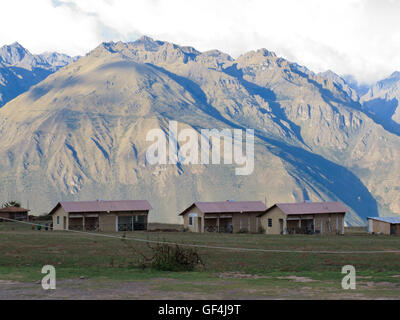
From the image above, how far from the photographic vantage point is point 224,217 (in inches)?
3302

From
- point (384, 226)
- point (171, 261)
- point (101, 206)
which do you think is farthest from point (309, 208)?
point (171, 261)

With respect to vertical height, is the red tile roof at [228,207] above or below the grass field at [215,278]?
above

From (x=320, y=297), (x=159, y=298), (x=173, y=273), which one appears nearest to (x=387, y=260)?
(x=173, y=273)

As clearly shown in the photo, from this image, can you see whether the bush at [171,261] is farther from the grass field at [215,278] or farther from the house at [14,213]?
the house at [14,213]

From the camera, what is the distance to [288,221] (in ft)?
263

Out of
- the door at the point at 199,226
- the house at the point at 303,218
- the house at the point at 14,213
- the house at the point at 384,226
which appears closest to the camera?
the house at the point at 303,218

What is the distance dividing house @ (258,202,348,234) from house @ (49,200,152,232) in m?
16.3

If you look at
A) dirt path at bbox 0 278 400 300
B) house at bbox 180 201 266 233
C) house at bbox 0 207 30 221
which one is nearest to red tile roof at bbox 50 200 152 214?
house at bbox 180 201 266 233

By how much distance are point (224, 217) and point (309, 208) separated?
11.1 meters

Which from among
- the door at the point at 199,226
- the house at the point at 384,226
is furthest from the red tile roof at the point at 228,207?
the house at the point at 384,226

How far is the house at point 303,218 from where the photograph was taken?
7975cm

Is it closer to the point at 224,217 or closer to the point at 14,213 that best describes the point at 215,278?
the point at 224,217

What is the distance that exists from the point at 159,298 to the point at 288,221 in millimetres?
64571
